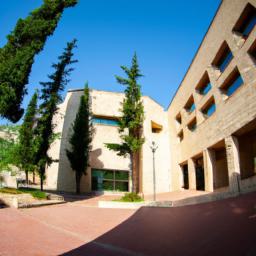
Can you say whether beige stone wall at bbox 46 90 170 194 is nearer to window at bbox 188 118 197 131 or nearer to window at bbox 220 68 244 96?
window at bbox 188 118 197 131

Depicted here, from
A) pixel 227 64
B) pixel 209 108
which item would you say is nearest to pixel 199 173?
pixel 209 108

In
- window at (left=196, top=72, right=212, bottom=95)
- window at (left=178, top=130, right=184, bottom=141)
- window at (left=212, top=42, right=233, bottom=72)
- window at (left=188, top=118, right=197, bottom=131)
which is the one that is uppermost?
window at (left=212, top=42, right=233, bottom=72)

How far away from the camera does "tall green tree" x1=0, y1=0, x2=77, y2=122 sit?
661 inches

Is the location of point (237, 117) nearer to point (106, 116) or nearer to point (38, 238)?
point (38, 238)

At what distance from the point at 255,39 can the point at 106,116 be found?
63.6ft

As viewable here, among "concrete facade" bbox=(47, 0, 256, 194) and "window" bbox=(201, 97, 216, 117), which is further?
"window" bbox=(201, 97, 216, 117)

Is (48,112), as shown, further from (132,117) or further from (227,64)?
(227,64)

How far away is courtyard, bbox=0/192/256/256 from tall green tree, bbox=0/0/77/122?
800 cm

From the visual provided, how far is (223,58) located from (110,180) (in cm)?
1778

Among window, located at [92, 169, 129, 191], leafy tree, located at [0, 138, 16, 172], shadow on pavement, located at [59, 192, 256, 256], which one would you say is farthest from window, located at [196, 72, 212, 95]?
leafy tree, located at [0, 138, 16, 172]

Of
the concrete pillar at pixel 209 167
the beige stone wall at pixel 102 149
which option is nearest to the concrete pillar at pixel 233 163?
the concrete pillar at pixel 209 167

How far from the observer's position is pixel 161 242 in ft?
25.9

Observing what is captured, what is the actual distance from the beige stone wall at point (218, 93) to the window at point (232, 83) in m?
0.32

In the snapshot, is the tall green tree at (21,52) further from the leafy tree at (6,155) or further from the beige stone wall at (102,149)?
the beige stone wall at (102,149)
